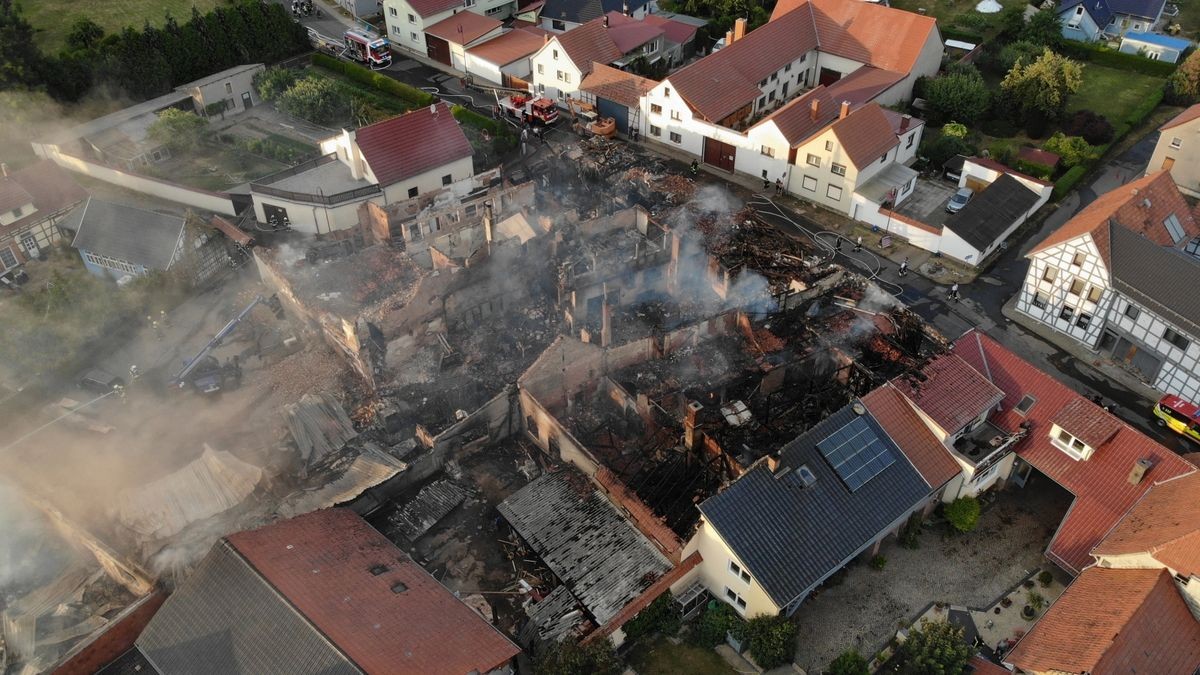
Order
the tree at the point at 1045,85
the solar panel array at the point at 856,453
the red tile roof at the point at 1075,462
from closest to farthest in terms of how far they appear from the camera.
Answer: the solar panel array at the point at 856,453 < the red tile roof at the point at 1075,462 < the tree at the point at 1045,85

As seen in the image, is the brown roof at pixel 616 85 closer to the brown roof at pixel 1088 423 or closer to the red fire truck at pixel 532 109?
the red fire truck at pixel 532 109

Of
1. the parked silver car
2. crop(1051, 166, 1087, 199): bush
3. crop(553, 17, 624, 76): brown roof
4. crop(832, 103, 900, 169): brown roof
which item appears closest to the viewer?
crop(832, 103, 900, 169): brown roof

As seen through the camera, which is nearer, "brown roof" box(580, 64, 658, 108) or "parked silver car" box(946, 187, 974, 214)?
"parked silver car" box(946, 187, 974, 214)

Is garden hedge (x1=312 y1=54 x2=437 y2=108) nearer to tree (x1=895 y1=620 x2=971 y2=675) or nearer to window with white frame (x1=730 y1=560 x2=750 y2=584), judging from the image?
window with white frame (x1=730 y1=560 x2=750 y2=584)

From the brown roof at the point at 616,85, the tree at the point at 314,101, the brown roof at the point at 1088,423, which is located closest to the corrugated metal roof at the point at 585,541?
the brown roof at the point at 1088,423

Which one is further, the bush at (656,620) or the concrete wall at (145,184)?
the concrete wall at (145,184)

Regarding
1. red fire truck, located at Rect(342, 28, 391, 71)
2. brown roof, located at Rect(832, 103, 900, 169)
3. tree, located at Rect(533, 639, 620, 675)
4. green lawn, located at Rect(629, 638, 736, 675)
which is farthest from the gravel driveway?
red fire truck, located at Rect(342, 28, 391, 71)

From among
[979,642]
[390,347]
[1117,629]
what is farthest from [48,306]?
[1117,629]
